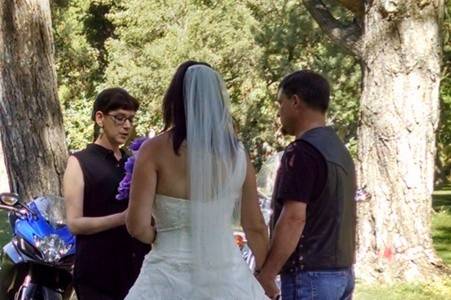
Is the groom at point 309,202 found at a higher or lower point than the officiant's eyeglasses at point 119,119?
lower

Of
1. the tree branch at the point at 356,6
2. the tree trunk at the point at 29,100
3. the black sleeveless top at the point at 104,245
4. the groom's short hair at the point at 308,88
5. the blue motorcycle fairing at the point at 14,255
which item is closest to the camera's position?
the groom's short hair at the point at 308,88

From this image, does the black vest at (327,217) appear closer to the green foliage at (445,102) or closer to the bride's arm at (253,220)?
the bride's arm at (253,220)

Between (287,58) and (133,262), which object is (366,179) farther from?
(287,58)

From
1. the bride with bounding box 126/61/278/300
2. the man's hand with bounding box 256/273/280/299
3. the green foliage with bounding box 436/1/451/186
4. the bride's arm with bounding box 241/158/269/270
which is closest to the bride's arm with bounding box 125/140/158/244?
the bride with bounding box 126/61/278/300

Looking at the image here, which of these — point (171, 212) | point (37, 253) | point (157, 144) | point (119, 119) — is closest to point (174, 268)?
point (171, 212)

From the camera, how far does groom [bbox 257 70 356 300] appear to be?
4508 millimetres

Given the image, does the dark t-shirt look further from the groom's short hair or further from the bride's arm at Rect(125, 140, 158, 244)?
the bride's arm at Rect(125, 140, 158, 244)

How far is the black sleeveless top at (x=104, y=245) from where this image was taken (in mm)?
5305

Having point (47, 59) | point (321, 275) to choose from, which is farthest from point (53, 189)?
point (321, 275)

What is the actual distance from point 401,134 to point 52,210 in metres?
5.46

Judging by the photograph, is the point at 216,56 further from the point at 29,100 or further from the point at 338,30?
the point at 29,100

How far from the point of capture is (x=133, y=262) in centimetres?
538

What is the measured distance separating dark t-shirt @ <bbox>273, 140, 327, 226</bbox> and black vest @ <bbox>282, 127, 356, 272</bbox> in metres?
0.03

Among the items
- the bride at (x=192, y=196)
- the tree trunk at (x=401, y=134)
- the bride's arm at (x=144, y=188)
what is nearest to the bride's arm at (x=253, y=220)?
the bride at (x=192, y=196)
